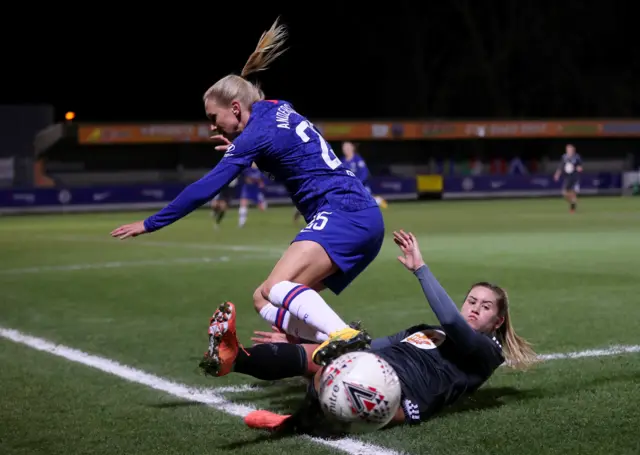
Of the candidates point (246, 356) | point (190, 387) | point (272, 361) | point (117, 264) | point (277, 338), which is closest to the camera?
point (246, 356)

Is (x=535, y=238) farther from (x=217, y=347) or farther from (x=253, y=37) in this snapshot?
(x=253, y=37)

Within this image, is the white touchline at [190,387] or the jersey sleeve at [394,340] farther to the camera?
the jersey sleeve at [394,340]

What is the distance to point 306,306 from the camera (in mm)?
5535

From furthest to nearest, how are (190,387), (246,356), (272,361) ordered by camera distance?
(190,387)
(272,361)
(246,356)

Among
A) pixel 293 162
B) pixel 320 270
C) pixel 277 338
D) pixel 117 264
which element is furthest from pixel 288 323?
pixel 117 264

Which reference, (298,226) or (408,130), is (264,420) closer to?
(298,226)

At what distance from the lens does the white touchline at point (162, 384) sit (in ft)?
17.0

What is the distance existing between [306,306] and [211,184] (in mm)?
854

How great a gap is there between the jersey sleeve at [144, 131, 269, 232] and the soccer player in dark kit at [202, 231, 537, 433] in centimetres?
72

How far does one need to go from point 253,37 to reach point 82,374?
44434mm

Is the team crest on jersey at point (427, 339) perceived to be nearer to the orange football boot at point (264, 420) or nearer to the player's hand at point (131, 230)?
the orange football boot at point (264, 420)

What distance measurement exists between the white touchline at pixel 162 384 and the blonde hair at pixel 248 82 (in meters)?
1.87

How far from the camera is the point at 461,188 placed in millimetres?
40031

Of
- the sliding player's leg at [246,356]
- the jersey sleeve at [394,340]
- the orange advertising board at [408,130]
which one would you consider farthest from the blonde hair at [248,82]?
the orange advertising board at [408,130]
